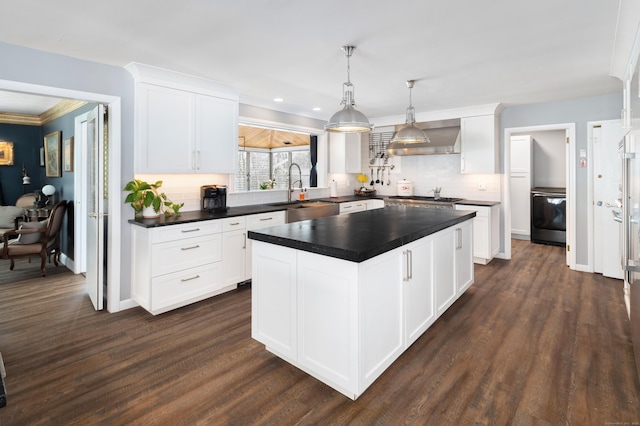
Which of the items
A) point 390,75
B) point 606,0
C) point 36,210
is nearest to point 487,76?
point 390,75

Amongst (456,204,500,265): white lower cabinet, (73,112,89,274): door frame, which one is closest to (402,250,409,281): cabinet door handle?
(456,204,500,265): white lower cabinet

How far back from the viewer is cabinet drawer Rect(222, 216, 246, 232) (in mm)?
3755

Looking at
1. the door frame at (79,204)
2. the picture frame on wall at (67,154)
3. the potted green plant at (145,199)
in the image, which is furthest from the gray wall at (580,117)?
the picture frame on wall at (67,154)

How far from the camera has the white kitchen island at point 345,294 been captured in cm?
195

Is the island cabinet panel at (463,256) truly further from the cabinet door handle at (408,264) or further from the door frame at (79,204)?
the door frame at (79,204)

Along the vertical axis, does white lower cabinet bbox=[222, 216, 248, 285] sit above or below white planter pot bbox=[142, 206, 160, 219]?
below

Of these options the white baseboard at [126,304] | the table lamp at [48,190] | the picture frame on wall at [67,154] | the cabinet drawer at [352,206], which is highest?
the picture frame on wall at [67,154]

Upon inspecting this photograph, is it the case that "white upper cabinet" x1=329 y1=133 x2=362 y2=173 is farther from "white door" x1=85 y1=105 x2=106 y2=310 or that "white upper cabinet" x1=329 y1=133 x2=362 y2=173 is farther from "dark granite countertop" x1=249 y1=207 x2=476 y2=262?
"white door" x1=85 y1=105 x2=106 y2=310

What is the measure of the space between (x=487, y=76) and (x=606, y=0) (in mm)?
1553

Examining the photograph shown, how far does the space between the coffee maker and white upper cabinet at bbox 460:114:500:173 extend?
369cm

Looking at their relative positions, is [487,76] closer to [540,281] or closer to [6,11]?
[540,281]

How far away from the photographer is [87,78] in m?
3.12

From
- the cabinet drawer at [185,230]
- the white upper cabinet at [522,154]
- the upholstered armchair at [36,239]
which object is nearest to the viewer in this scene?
the cabinet drawer at [185,230]

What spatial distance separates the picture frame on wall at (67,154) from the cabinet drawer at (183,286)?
2901mm
